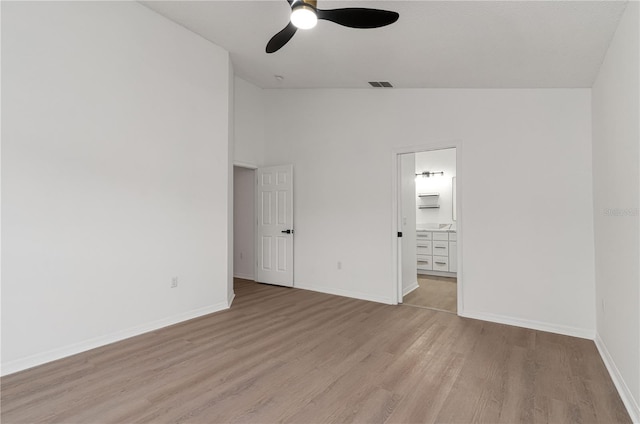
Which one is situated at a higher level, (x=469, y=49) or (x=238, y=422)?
(x=469, y=49)

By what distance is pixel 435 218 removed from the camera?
7262mm

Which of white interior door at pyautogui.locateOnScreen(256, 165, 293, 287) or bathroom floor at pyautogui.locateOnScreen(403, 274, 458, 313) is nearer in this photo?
bathroom floor at pyautogui.locateOnScreen(403, 274, 458, 313)

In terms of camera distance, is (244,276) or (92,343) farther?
(244,276)

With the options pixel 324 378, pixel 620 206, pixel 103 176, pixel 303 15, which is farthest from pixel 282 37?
pixel 620 206

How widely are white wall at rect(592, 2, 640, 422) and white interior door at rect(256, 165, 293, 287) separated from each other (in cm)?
387

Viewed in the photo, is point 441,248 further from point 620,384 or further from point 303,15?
point 303,15

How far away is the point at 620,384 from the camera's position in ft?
7.25

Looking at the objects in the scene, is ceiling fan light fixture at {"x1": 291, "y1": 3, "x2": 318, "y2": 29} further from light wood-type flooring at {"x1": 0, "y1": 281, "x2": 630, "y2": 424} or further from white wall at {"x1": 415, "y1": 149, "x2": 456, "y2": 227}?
white wall at {"x1": 415, "y1": 149, "x2": 456, "y2": 227}

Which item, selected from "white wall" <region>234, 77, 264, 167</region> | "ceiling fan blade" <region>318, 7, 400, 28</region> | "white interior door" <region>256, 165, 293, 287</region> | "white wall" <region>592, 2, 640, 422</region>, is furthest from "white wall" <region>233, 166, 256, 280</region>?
"white wall" <region>592, 2, 640, 422</region>

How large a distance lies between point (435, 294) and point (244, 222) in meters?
3.61

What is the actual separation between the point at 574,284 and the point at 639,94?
7.07ft

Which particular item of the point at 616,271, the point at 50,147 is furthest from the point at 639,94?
the point at 50,147

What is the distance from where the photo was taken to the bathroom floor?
4359mm

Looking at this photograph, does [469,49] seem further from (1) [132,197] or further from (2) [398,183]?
(1) [132,197]
